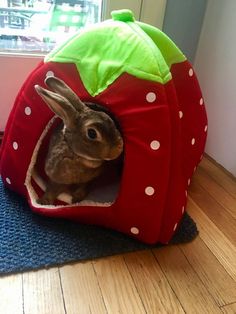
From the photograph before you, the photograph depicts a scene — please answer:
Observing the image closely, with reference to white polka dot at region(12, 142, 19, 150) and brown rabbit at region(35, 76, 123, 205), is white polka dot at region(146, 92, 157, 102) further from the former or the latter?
white polka dot at region(12, 142, 19, 150)

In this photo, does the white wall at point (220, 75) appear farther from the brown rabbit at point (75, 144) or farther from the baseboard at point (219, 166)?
the brown rabbit at point (75, 144)

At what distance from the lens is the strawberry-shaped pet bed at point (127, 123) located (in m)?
0.74

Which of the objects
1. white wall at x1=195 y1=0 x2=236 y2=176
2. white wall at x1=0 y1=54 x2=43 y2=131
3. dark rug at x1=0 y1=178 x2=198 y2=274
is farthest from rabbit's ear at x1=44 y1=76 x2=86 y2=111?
white wall at x1=195 y1=0 x2=236 y2=176

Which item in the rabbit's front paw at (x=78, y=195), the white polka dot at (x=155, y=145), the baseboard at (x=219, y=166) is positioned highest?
the white polka dot at (x=155, y=145)

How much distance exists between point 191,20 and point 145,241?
3.12 ft

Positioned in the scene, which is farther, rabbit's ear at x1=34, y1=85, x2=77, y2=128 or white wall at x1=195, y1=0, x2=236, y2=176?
white wall at x1=195, y1=0, x2=236, y2=176

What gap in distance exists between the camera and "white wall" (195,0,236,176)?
1.17m

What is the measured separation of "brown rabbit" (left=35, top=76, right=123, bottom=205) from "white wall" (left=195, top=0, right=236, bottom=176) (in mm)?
576

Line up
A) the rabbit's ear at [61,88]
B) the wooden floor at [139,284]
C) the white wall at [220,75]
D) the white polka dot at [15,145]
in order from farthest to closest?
the white wall at [220,75] → the white polka dot at [15,145] → the rabbit's ear at [61,88] → the wooden floor at [139,284]

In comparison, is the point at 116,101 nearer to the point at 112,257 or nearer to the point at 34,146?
the point at 34,146

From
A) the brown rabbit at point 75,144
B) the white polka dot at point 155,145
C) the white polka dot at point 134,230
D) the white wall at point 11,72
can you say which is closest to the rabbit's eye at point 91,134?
the brown rabbit at point 75,144

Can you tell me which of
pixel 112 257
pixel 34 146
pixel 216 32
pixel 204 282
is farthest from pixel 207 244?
pixel 216 32

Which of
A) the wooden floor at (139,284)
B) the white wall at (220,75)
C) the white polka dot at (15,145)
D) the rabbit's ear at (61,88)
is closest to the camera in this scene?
the wooden floor at (139,284)

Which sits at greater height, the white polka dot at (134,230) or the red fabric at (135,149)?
the red fabric at (135,149)
